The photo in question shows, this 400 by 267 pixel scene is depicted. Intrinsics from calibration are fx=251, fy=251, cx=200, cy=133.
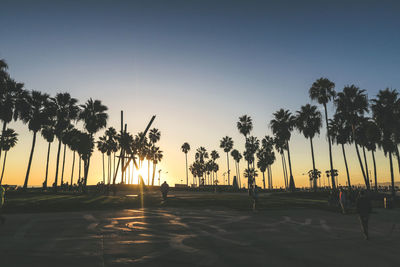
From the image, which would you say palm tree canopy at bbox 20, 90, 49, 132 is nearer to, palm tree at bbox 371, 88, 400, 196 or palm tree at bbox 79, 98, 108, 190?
palm tree at bbox 79, 98, 108, 190

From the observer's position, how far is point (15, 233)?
9320mm

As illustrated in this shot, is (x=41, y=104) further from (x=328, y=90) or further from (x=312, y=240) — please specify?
(x=328, y=90)

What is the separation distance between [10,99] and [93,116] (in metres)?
10.7

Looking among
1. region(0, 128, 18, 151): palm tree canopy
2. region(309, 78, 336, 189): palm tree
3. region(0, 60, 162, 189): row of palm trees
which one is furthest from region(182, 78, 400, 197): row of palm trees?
region(0, 128, 18, 151): palm tree canopy

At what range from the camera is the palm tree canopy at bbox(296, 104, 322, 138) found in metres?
45.2

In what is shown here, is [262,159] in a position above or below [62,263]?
above

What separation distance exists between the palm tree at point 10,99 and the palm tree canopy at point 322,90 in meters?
44.1

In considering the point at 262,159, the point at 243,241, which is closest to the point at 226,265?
the point at 243,241

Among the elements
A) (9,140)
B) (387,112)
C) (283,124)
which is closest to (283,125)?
(283,124)

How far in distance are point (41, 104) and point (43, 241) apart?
34742mm

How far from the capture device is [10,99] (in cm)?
3238

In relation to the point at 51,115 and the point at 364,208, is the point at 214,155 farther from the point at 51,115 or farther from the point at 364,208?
the point at 364,208

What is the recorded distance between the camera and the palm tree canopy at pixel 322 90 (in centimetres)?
4234

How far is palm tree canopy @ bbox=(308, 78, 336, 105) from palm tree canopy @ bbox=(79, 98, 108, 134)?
116 ft
